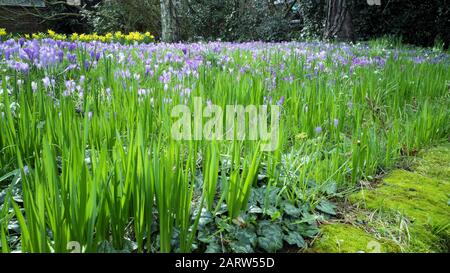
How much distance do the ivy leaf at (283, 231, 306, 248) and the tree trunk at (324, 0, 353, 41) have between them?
28.7 ft

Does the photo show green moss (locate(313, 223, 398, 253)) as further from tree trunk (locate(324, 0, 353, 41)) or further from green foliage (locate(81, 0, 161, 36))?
green foliage (locate(81, 0, 161, 36))

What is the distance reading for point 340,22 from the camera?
31.1 ft

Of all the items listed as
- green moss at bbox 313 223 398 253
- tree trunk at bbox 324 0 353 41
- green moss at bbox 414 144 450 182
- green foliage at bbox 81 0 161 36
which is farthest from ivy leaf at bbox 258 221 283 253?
green foliage at bbox 81 0 161 36

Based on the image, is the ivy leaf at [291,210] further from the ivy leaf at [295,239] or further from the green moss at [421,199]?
the green moss at [421,199]

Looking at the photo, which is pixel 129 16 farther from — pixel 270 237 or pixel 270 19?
pixel 270 237

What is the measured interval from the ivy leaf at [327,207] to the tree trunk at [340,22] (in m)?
8.49

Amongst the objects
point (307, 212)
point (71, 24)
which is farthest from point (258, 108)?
point (71, 24)

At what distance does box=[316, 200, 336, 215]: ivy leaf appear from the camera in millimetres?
1501

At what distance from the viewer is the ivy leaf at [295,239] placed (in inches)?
51.3

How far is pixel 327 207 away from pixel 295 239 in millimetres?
273

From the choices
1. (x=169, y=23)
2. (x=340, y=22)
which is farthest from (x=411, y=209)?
(x=340, y=22)

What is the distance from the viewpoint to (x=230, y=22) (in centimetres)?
1385

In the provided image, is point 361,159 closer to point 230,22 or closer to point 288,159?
point 288,159

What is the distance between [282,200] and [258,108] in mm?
776
